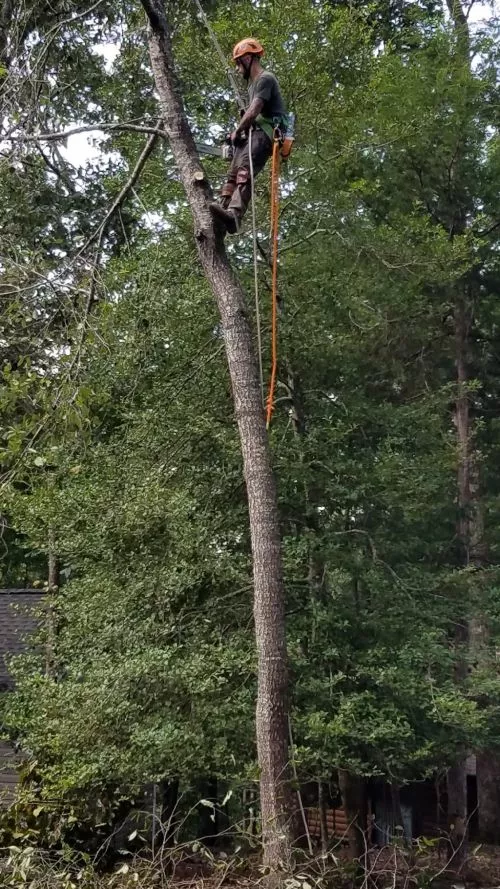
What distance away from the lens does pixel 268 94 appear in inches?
207

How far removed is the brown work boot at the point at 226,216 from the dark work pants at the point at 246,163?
69 millimetres

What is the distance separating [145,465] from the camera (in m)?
8.20

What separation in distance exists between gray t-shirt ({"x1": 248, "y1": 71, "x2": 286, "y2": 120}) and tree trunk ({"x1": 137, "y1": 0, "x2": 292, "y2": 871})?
0.48m

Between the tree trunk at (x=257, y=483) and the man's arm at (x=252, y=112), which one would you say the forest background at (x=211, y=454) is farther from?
the man's arm at (x=252, y=112)

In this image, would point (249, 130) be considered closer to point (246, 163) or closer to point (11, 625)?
point (246, 163)

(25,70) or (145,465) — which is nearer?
(25,70)

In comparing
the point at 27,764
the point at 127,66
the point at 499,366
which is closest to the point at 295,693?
the point at 27,764

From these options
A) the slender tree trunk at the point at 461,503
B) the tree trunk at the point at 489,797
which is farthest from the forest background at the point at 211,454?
the tree trunk at the point at 489,797

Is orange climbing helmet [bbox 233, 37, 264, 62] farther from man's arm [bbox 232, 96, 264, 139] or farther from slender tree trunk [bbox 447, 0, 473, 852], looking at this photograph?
slender tree trunk [bbox 447, 0, 473, 852]

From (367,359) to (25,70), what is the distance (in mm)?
5811

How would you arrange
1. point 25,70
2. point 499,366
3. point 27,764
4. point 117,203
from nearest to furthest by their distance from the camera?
point 117,203 → point 25,70 → point 27,764 → point 499,366

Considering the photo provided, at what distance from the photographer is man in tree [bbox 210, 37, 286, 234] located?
206 inches

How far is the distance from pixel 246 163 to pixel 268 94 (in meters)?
0.41

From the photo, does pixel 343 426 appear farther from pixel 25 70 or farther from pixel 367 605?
pixel 25 70
